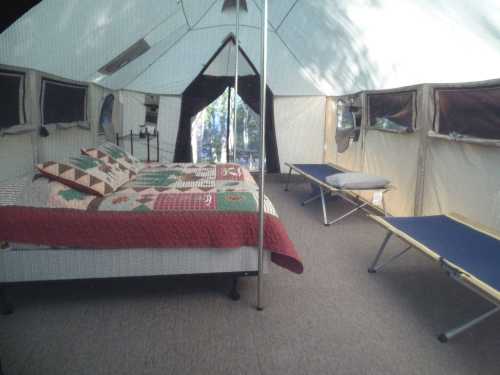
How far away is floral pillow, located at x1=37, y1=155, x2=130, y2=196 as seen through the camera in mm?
2383

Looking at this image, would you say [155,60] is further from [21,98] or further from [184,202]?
[184,202]

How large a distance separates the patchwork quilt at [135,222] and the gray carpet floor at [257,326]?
349mm

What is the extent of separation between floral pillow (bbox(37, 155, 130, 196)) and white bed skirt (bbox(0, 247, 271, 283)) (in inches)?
18.1

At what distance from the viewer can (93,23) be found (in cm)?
293

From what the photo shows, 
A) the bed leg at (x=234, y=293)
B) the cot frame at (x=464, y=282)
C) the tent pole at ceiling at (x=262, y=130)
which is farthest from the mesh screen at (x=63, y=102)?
the cot frame at (x=464, y=282)

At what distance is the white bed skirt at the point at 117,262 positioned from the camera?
2.12m

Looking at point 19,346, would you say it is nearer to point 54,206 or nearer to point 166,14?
point 54,206

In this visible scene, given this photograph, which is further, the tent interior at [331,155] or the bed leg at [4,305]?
the bed leg at [4,305]

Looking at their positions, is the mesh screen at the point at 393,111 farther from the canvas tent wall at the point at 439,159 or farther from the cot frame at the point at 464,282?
the cot frame at the point at 464,282

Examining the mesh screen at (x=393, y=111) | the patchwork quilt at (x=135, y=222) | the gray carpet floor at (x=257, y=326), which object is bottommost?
the gray carpet floor at (x=257, y=326)

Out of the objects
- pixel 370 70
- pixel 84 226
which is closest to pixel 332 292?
pixel 84 226

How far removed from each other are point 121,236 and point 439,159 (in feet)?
8.71

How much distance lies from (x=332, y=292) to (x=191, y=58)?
465cm

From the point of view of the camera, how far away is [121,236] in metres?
2.17
